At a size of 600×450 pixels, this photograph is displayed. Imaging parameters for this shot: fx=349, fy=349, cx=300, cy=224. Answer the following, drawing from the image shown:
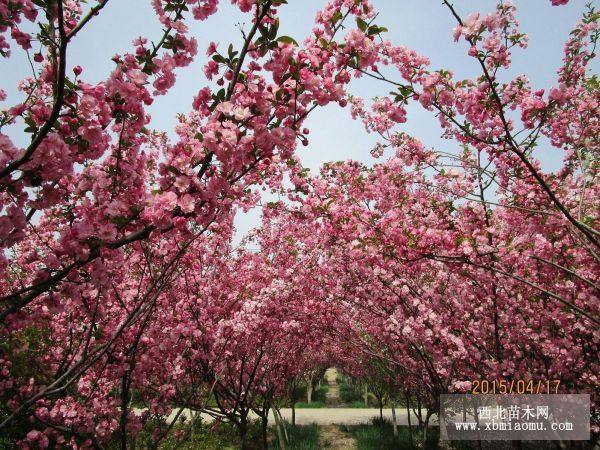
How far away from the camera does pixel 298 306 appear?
740 centimetres

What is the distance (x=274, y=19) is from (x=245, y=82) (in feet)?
1.58

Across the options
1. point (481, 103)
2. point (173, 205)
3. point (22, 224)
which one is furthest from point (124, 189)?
point (481, 103)

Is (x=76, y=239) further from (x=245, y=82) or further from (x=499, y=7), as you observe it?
(x=499, y=7)

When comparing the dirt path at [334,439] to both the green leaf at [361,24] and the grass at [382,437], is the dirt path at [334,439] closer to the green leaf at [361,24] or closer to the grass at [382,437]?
the grass at [382,437]

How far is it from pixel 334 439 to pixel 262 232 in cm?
951

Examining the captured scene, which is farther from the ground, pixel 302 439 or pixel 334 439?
pixel 302 439

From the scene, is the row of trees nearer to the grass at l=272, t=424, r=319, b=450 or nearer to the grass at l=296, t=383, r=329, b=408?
the grass at l=272, t=424, r=319, b=450

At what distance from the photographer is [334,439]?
13.8 m
